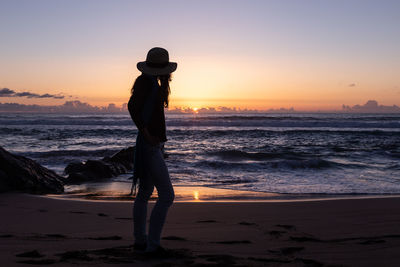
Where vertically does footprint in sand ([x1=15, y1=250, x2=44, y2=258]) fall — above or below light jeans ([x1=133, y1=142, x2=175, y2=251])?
below

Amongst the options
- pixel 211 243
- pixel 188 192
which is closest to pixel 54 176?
pixel 188 192

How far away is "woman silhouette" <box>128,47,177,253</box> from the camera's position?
3197mm

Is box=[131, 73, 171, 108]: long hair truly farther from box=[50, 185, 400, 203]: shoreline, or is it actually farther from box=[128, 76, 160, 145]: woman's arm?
box=[50, 185, 400, 203]: shoreline

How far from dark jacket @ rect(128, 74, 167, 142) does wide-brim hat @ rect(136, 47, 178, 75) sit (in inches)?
2.5

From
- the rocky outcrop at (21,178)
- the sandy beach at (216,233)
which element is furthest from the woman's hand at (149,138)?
the rocky outcrop at (21,178)

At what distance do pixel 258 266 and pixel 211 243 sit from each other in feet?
2.64

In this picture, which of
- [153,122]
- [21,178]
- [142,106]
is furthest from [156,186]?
[21,178]

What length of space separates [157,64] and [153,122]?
50cm

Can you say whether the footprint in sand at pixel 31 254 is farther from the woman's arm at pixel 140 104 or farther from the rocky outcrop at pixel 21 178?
the rocky outcrop at pixel 21 178

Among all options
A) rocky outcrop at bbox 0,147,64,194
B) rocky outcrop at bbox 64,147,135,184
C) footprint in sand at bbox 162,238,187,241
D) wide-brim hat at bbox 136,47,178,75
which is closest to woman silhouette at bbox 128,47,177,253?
wide-brim hat at bbox 136,47,178,75

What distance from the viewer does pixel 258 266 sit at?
Answer: 121 inches

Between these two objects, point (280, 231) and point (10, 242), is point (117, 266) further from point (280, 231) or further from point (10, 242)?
point (280, 231)

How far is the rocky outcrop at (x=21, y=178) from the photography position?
7.00 meters

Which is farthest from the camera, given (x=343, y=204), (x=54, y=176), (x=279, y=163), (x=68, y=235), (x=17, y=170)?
(x=279, y=163)
